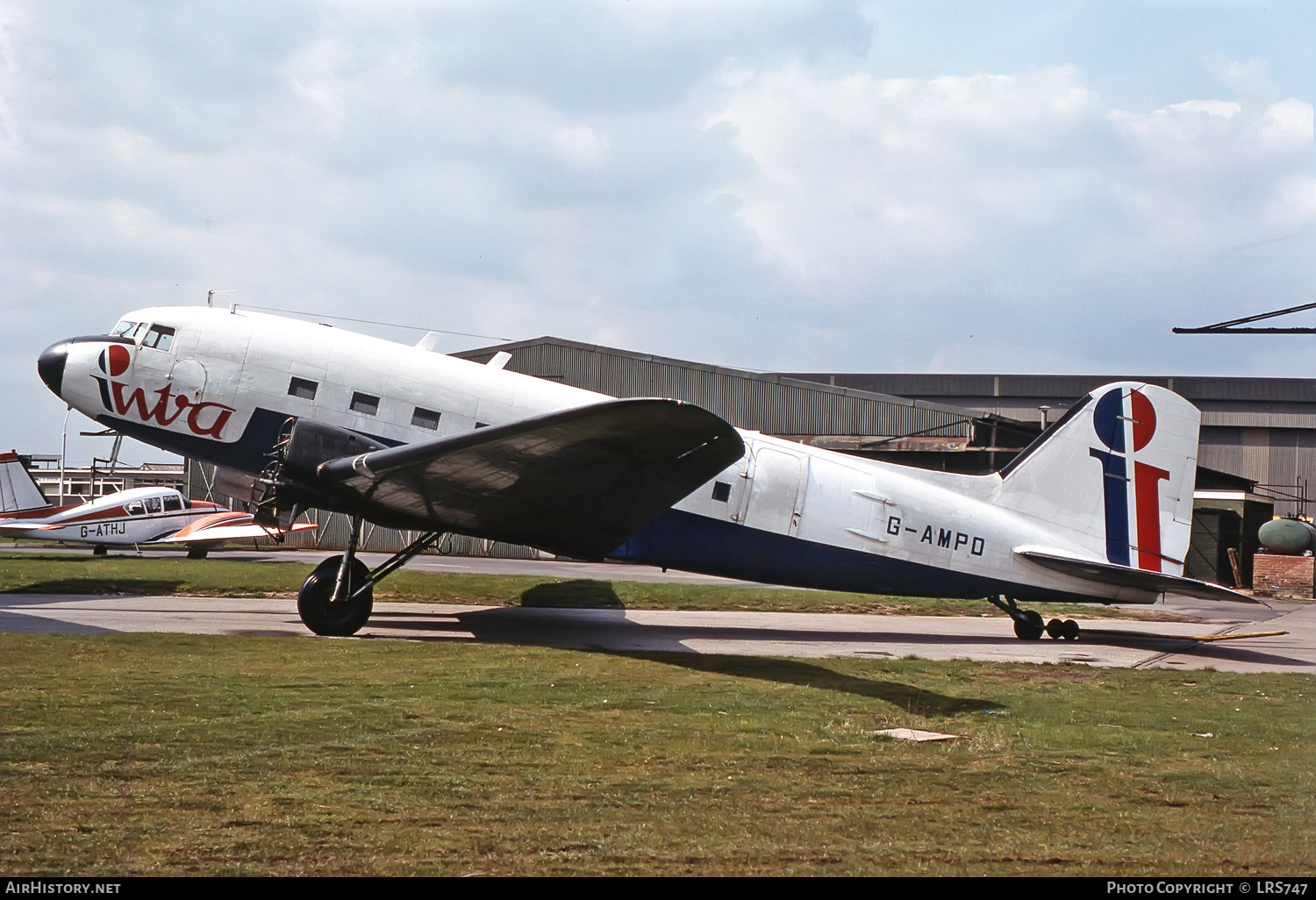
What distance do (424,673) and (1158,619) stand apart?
17.3 meters

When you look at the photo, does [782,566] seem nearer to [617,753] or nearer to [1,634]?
[617,753]

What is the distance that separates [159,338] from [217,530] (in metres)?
19.8

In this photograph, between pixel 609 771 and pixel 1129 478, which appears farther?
pixel 1129 478

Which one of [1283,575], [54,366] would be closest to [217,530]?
[54,366]

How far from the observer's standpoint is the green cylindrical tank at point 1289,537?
109 feet

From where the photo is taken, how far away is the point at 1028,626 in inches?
682

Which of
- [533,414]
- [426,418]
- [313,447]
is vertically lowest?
[313,447]

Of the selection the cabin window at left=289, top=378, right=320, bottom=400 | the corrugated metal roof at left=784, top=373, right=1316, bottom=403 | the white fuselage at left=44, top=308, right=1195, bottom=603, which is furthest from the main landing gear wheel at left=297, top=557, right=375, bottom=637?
the corrugated metal roof at left=784, top=373, right=1316, bottom=403

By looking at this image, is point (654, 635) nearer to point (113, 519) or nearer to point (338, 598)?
point (338, 598)

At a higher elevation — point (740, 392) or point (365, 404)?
point (740, 392)

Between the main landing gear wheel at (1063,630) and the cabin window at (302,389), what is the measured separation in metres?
12.6

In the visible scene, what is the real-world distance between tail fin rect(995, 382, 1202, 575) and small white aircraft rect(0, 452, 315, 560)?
74.0ft

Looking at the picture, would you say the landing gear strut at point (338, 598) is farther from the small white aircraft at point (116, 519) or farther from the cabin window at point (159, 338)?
the small white aircraft at point (116, 519)

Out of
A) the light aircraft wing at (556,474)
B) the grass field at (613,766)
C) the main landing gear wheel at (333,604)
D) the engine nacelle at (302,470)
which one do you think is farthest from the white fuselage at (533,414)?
the grass field at (613,766)
